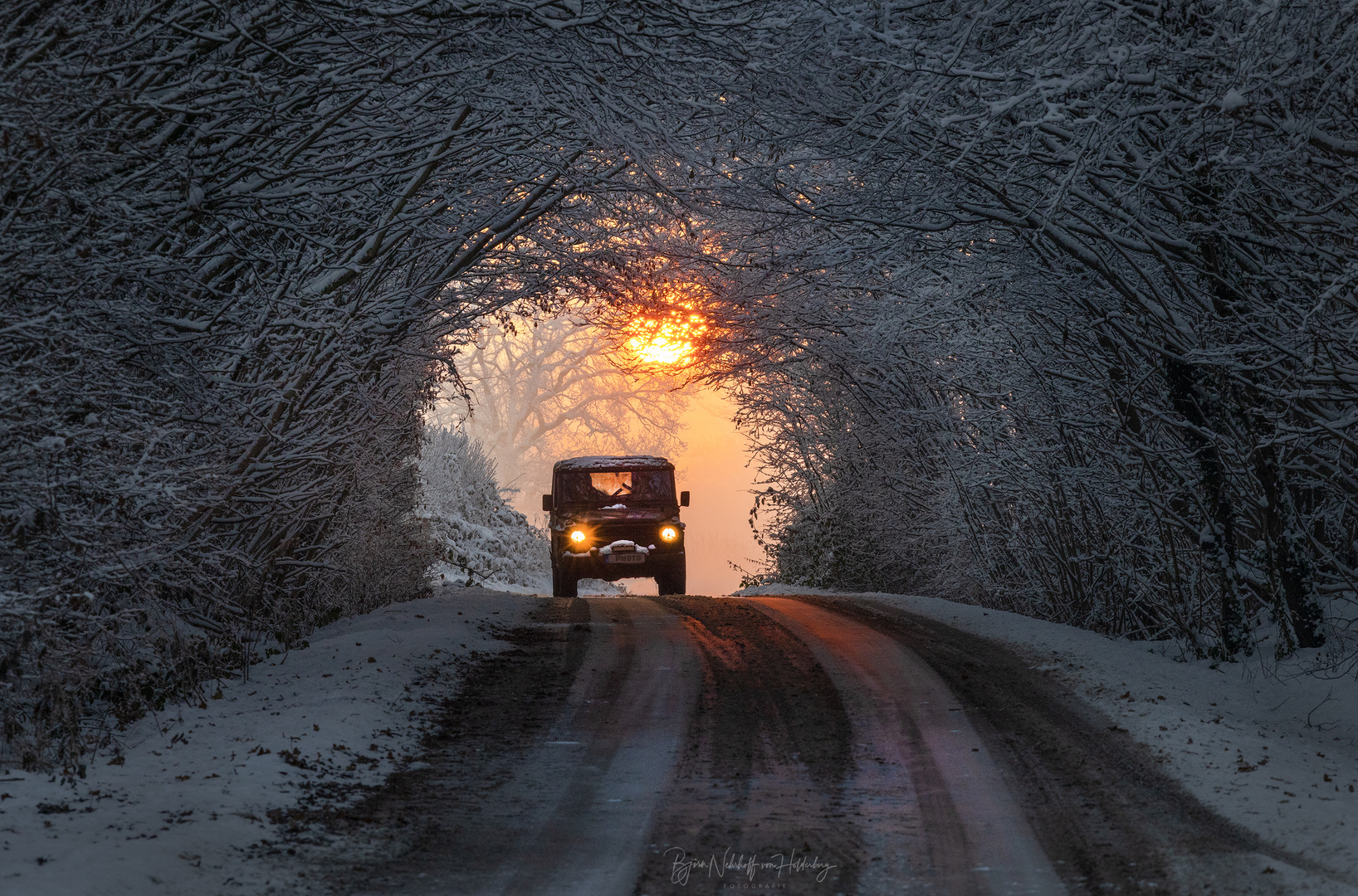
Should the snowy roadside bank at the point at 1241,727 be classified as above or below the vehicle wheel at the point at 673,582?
below

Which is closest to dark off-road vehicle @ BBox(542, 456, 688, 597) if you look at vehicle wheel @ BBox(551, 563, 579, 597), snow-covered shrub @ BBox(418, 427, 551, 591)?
vehicle wheel @ BBox(551, 563, 579, 597)

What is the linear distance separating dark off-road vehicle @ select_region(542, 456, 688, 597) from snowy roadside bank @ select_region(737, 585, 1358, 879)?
7686 mm

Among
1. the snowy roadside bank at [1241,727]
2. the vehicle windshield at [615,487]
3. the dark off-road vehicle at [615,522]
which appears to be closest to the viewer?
the snowy roadside bank at [1241,727]

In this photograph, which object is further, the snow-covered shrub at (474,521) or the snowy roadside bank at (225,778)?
the snow-covered shrub at (474,521)

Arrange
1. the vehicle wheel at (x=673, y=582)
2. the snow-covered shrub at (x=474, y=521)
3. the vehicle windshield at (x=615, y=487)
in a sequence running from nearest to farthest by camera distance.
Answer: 1. the vehicle windshield at (x=615, y=487)
2. the vehicle wheel at (x=673, y=582)
3. the snow-covered shrub at (x=474, y=521)

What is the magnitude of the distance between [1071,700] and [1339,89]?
14.0 feet

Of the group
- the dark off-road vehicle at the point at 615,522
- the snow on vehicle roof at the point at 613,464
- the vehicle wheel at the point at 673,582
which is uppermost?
the snow on vehicle roof at the point at 613,464

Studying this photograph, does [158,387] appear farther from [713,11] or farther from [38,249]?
[713,11]

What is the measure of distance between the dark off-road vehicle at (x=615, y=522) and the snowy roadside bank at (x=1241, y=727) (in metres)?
7.69

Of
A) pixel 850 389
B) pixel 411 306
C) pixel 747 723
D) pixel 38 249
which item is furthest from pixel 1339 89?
pixel 850 389

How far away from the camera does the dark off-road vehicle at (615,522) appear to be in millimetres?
18125

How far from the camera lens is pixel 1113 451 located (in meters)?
10.5

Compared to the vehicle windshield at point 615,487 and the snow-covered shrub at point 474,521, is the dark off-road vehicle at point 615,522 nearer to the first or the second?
the vehicle windshield at point 615,487

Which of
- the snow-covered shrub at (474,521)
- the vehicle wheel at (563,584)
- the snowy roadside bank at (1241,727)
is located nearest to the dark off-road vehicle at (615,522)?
the vehicle wheel at (563,584)
